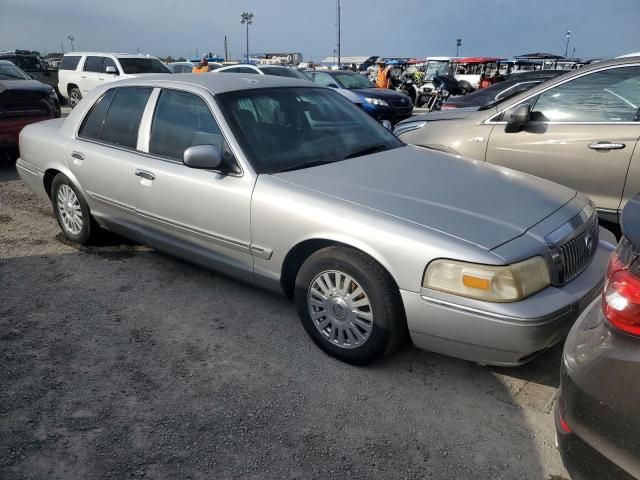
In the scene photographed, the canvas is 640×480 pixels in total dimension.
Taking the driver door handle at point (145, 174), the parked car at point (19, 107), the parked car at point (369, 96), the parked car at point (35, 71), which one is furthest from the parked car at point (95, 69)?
the driver door handle at point (145, 174)

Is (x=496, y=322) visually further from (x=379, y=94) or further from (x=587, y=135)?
(x=379, y=94)

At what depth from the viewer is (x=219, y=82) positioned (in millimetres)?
3631

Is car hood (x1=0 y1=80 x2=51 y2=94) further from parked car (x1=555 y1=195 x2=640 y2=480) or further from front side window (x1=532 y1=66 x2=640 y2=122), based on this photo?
parked car (x1=555 y1=195 x2=640 y2=480)

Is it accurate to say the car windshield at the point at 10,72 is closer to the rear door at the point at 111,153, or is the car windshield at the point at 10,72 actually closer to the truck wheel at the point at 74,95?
the truck wheel at the point at 74,95

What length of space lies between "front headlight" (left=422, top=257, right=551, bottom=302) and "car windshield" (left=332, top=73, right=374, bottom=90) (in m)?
11.4

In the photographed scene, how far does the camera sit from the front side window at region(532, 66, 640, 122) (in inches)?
160

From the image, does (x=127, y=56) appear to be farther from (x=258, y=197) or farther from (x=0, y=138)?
(x=258, y=197)

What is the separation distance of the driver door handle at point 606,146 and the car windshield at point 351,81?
31.7 feet

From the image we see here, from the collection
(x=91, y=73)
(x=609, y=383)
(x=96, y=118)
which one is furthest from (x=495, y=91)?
(x=91, y=73)

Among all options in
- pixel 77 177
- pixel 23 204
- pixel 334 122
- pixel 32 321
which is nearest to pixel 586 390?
pixel 334 122

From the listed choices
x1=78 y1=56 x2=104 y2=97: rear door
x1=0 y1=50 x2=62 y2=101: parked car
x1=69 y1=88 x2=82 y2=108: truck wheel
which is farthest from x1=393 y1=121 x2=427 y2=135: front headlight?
x1=0 y1=50 x2=62 y2=101: parked car

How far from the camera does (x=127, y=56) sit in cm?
1433

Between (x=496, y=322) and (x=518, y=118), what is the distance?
2.61 meters

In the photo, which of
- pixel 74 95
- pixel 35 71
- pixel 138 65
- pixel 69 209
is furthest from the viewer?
pixel 35 71
